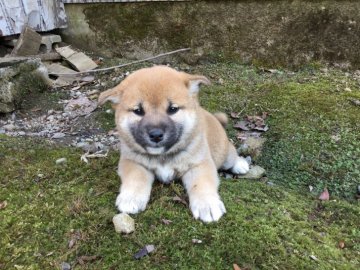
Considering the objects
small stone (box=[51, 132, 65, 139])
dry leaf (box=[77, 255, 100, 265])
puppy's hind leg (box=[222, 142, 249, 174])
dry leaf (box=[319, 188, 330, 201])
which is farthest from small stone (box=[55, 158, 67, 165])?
dry leaf (box=[319, 188, 330, 201])

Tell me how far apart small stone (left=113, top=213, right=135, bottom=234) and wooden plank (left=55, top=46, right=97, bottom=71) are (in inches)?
136

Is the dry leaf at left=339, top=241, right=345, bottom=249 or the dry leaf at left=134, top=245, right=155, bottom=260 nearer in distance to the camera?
the dry leaf at left=134, top=245, right=155, bottom=260

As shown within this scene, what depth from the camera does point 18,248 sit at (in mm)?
2938

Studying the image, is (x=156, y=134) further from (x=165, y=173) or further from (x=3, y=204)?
(x=3, y=204)

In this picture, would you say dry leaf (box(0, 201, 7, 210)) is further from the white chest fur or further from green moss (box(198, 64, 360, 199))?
green moss (box(198, 64, 360, 199))

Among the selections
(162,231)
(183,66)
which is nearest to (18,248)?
(162,231)

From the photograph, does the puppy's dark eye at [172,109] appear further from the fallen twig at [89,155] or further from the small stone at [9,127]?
the small stone at [9,127]

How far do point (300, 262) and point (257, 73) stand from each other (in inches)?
138

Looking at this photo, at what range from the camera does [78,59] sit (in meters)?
6.11

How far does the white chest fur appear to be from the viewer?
340cm

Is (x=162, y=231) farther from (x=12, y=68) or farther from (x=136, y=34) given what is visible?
(x=136, y=34)

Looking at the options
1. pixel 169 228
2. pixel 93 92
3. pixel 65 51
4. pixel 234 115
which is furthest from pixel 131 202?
pixel 65 51

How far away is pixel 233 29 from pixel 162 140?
325 centimetres

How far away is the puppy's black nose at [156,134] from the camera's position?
121 inches
